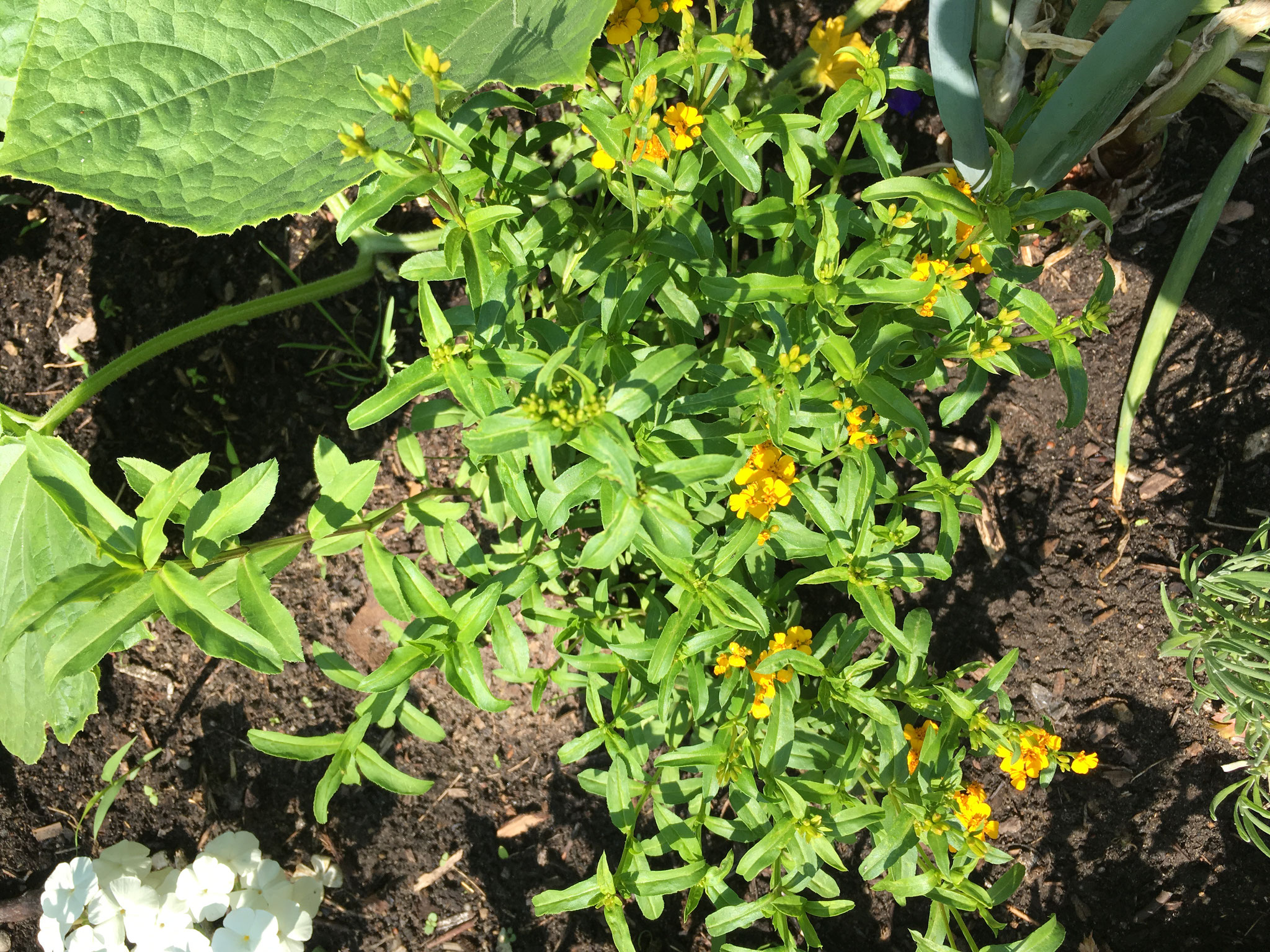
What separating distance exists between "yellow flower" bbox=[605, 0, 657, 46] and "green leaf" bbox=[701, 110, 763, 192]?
23cm

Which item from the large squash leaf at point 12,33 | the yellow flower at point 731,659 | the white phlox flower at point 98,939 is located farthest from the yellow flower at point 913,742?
the large squash leaf at point 12,33

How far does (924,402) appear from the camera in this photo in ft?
8.58

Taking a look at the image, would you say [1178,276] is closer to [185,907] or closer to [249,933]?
[249,933]

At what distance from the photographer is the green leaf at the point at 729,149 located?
161 centimetres

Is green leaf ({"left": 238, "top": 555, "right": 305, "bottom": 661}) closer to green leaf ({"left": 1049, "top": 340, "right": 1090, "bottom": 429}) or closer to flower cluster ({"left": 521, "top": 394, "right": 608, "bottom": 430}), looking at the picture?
flower cluster ({"left": 521, "top": 394, "right": 608, "bottom": 430})

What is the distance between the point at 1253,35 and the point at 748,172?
1.37 m

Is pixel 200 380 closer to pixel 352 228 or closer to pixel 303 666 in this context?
pixel 303 666

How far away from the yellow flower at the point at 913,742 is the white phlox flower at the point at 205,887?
5.90ft

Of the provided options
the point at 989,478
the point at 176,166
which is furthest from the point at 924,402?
the point at 176,166

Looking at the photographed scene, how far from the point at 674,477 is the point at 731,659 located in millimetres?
491

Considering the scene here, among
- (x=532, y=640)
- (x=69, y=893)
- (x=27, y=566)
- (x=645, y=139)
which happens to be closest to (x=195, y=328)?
(x=27, y=566)

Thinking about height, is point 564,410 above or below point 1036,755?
above

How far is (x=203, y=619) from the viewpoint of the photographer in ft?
4.82

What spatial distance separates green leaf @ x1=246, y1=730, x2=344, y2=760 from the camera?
1.78 m
